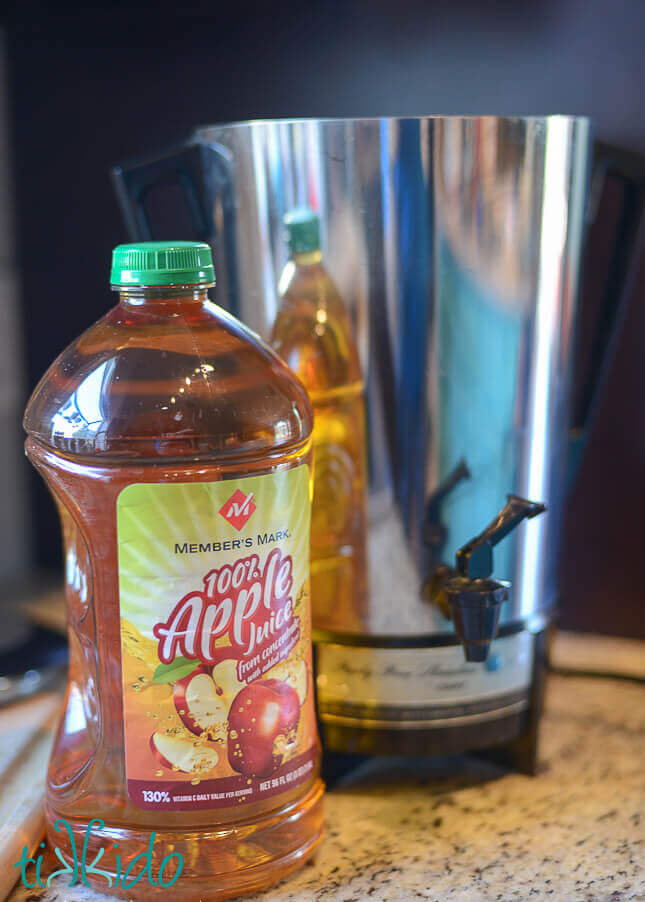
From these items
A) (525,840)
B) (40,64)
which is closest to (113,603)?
(525,840)

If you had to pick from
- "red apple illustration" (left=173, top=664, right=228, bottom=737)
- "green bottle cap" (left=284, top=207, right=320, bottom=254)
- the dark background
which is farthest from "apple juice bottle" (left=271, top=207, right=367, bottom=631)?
the dark background

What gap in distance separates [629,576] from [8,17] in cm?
80

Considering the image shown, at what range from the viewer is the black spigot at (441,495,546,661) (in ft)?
1.92

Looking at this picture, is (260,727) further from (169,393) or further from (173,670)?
(169,393)

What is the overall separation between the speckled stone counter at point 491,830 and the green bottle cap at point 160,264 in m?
0.33

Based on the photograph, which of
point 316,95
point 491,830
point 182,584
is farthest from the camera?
point 316,95

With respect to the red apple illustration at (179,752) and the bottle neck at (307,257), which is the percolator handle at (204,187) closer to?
the bottle neck at (307,257)

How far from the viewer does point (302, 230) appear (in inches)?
23.4

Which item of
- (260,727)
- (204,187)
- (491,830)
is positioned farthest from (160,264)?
(491,830)

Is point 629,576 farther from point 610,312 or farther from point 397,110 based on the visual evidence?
point 397,110

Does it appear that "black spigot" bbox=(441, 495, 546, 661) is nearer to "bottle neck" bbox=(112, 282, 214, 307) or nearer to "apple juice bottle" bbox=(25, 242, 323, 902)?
"apple juice bottle" bbox=(25, 242, 323, 902)
